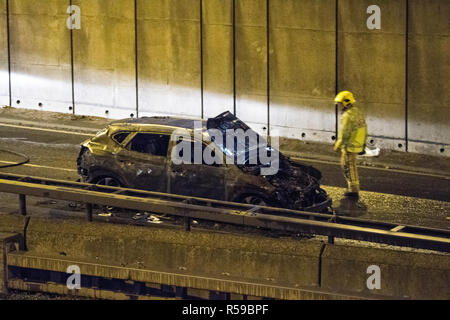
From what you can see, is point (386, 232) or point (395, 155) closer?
point (386, 232)

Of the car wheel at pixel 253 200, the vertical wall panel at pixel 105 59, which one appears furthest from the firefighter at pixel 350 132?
the vertical wall panel at pixel 105 59

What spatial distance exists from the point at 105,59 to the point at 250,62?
381cm

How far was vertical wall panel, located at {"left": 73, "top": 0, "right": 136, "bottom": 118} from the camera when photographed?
27127mm

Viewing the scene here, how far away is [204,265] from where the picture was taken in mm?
14742

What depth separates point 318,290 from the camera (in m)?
13.9

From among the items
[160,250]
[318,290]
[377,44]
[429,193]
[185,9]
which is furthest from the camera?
[185,9]

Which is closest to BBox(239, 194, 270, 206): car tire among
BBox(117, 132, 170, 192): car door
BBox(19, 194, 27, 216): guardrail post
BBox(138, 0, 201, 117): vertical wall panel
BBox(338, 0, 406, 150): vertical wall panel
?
BBox(117, 132, 170, 192): car door

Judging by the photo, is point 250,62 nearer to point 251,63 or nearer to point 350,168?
point 251,63

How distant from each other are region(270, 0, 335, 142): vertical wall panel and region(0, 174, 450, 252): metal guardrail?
864 cm

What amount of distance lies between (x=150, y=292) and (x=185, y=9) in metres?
12.5

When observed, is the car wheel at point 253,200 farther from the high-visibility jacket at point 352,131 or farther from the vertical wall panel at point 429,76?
the vertical wall panel at point 429,76

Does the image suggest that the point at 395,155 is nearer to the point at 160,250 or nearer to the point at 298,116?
the point at 298,116

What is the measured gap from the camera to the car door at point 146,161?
1880 cm

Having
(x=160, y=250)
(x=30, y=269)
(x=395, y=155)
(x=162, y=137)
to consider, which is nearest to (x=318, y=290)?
(x=160, y=250)
